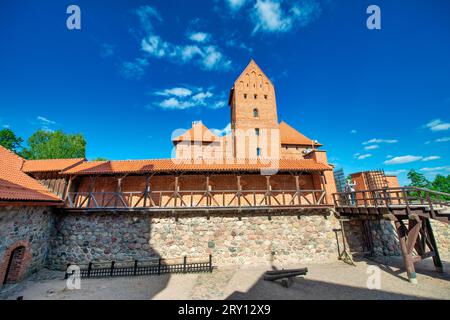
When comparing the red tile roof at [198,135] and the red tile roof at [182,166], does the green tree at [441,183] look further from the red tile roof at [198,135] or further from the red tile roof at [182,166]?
the red tile roof at [198,135]

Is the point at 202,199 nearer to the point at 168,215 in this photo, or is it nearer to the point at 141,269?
the point at 168,215

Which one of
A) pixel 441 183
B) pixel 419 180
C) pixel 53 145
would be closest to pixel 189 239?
pixel 53 145

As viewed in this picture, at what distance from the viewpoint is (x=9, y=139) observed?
902 inches

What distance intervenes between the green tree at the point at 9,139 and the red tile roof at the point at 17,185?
19041mm

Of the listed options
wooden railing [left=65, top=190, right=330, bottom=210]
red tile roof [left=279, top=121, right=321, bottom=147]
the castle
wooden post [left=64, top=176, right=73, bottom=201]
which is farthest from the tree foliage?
wooden post [left=64, top=176, right=73, bottom=201]

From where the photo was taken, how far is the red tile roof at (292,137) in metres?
19.4

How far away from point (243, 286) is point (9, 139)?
3275cm

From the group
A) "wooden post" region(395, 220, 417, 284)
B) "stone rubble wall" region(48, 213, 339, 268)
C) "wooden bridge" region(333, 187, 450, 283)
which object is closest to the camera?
"wooden bridge" region(333, 187, 450, 283)

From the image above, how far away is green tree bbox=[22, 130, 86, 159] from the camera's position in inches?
834

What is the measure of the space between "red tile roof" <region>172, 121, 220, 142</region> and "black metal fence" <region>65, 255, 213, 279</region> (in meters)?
12.1

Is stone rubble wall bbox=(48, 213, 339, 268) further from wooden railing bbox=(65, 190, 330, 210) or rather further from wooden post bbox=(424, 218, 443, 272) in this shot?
wooden post bbox=(424, 218, 443, 272)

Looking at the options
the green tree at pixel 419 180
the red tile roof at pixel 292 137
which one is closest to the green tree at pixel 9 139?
the red tile roof at pixel 292 137
